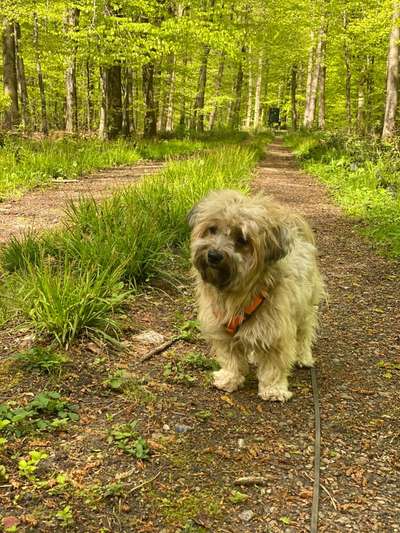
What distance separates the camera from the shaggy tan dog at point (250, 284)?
10.7ft

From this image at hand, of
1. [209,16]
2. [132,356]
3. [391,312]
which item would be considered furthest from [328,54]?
[132,356]

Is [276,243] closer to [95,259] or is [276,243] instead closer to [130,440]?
[130,440]

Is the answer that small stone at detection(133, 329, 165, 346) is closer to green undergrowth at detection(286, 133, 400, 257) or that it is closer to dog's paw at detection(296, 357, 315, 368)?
dog's paw at detection(296, 357, 315, 368)

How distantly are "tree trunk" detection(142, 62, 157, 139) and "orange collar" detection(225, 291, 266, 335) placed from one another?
16539mm

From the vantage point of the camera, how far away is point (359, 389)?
12.6 ft

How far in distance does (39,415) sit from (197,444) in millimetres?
942

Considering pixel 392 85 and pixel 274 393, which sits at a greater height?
pixel 392 85

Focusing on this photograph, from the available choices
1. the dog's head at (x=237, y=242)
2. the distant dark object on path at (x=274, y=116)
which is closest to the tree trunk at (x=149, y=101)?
the dog's head at (x=237, y=242)

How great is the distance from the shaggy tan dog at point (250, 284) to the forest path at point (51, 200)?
3.24 m

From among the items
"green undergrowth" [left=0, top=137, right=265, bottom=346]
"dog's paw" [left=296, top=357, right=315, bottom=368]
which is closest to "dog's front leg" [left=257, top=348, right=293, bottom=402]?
"dog's paw" [left=296, top=357, right=315, bottom=368]

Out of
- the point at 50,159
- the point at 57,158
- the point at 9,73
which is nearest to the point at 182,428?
the point at 50,159

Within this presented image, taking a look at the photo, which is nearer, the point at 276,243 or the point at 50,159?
the point at 276,243

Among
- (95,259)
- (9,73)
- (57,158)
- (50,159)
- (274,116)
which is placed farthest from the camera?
(274,116)

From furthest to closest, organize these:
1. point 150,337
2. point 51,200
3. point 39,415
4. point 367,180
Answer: point 367,180 → point 51,200 → point 150,337 → point 39,415
